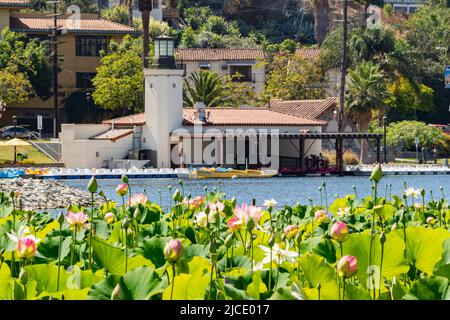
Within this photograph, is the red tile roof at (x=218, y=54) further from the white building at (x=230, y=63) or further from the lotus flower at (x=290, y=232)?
the lotus flower at (x=290, y=232)

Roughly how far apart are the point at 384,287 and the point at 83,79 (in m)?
76.2

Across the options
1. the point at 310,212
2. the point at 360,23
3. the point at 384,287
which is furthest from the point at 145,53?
the point at 384,287

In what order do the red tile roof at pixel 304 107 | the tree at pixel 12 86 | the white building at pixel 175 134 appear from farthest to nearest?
1. the tree at pixel 12 86
2. the red tile roof at pixel 304 107
3. the white building at pixel 175 134

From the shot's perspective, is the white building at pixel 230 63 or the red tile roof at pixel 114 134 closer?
the red tile roof at pixel 114 134

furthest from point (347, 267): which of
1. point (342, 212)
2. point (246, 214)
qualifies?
point (342, 212)

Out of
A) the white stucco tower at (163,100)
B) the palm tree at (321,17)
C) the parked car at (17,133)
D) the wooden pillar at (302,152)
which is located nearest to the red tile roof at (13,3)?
the parked car at (17,133)

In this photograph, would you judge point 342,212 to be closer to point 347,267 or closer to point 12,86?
point 347,267

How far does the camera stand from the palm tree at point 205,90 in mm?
75188

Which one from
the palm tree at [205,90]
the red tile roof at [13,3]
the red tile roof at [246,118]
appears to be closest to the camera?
the red tile roof at [246,118]

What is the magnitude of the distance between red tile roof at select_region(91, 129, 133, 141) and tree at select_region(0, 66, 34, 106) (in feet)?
34.2

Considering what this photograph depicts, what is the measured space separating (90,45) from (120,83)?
1011 cm

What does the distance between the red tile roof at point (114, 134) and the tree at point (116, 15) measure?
35.7m

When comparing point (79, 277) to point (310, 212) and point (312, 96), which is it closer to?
point (310, 212)

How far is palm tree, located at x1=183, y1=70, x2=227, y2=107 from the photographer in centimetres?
7519
